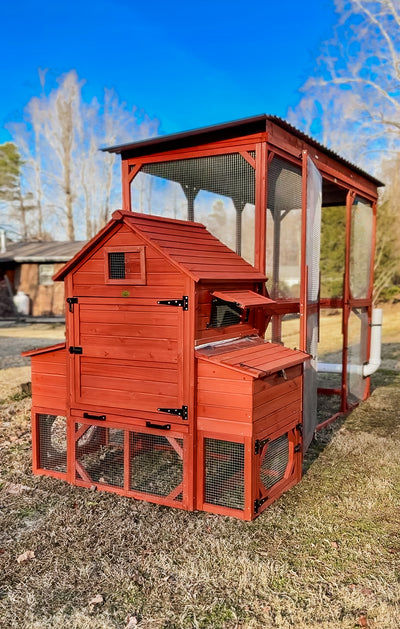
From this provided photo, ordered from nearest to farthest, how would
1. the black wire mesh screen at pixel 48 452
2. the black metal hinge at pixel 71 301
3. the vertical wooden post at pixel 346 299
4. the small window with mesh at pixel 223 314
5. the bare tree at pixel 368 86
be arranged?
1. the small window with mesh at pixel 223 314
2. the black metal hinge at pixel 71 301
3. the black wire mesh screen at pixel 48 452
4. the vertical wooden post at pixel 346 299
5. the bare tree at pixel 368 86

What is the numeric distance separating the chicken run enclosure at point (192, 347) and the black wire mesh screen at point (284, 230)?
1.2 inches

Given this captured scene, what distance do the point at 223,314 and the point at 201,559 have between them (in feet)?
5.70

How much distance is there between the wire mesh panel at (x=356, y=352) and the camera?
692cm

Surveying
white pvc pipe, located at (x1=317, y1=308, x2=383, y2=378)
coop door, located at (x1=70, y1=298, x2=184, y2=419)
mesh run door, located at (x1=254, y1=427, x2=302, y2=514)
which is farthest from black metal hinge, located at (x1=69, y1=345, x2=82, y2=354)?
white pvc pipe, located at (x1=317, y1=308, x2=383, y2=378)

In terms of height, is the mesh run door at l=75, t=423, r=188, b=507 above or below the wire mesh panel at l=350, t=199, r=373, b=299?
below

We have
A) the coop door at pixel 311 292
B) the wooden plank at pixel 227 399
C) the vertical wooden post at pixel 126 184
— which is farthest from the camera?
the vertical wooden post at pixel 126 184

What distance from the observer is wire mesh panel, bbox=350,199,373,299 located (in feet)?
22.6

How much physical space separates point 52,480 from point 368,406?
178 inches

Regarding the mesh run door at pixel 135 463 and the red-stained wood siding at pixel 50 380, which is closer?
the mesh run door at pixel 135 463

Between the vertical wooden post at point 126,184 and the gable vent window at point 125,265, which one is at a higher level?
the vertical wooden post at point 126,184

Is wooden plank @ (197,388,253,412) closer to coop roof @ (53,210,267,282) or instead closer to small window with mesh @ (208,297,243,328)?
small window with mesh @ (208,297,243,328)

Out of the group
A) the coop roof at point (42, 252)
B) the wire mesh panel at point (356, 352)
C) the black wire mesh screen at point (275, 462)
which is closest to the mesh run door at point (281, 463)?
the black wire mesh screen at point (275, 462)

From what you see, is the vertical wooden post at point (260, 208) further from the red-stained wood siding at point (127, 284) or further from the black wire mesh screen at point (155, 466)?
the black wire mesh screen at point (155, 466)

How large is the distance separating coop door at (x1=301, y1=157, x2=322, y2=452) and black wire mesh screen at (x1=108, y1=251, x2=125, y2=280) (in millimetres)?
1681
